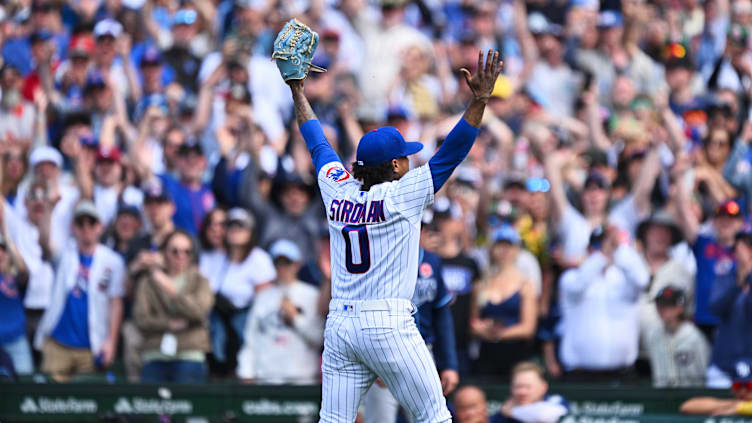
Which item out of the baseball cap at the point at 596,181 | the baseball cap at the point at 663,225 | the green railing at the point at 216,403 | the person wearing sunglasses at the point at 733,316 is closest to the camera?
the green railing at the point at 216,403

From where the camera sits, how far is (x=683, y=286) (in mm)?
9578

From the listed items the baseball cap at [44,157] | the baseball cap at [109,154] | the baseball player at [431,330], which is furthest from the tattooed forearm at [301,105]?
the baseball cap at [44,157]

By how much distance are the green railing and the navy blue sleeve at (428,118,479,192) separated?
3630 mm

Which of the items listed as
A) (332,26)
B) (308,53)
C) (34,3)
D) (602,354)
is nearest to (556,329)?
(602,354)

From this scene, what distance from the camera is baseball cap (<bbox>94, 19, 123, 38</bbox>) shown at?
13.2m

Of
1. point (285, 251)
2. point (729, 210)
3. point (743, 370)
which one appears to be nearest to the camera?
point (743, 370)

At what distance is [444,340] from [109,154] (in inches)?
197

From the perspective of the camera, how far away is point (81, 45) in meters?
13.7

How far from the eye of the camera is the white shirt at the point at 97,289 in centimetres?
1035

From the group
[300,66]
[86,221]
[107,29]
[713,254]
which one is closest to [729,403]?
[713,254]

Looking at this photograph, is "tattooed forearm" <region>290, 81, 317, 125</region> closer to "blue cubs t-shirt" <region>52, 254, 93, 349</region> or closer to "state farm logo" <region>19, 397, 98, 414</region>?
"state farm logo" <region>19, 397, 98, 414</region>

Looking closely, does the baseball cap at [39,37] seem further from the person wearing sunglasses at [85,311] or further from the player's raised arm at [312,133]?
the player's raised arm at [312,133]

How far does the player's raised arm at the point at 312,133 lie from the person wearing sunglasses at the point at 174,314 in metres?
3.80

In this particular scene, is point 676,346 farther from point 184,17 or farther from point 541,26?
Result: point 184,17
